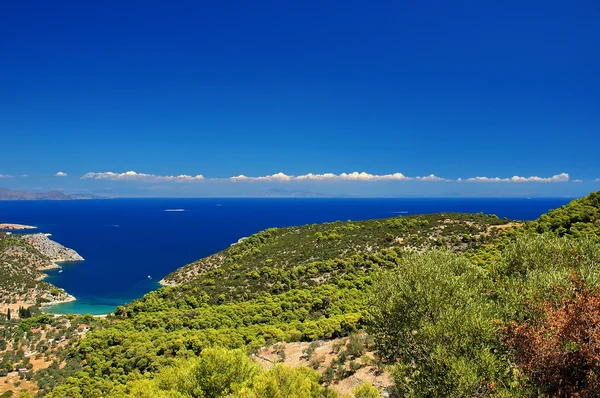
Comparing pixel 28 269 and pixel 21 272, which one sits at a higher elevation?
pixel 21 272

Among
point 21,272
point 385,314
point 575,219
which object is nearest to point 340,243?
point 575,219

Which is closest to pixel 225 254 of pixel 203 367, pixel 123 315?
pixel 123 315

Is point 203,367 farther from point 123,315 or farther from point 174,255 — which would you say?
point 174,255

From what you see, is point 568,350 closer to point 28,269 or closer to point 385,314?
point 385,314

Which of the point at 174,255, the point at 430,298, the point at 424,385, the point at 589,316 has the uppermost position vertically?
the point at 589,316

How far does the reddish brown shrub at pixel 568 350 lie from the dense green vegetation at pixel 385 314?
0.05 metres

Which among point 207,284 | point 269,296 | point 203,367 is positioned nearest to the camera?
point 203,367

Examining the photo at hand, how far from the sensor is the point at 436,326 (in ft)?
41.2

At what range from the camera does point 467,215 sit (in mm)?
65500

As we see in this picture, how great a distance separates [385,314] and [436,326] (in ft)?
11.9

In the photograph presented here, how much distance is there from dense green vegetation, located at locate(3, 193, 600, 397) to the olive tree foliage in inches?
2.0

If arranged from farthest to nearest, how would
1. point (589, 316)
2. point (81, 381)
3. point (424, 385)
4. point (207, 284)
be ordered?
point (207, 284) < point (81, 381) < point (424, 385) < point (589, 316)

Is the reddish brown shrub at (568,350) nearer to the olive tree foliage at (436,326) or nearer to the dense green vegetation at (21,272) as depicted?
the olive tree foliage at (436,326)

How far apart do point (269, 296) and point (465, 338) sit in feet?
118
